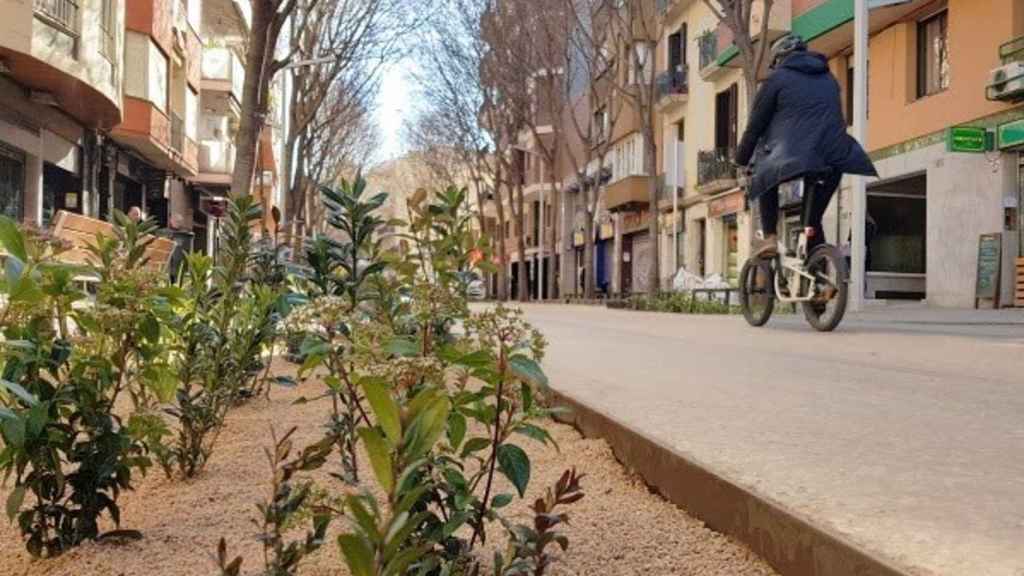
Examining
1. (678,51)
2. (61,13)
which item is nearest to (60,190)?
(61,13)

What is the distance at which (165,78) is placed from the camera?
71.2 ft

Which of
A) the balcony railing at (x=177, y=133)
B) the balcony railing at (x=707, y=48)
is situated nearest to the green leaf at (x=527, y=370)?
→ the balcony railing at (x=177, y=133)

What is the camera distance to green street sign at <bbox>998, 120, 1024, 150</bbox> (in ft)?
50.5

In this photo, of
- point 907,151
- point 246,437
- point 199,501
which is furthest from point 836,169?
point 907,151

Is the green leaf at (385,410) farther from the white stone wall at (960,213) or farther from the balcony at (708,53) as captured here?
the balcony at (708,53)

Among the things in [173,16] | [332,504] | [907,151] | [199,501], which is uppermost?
[173,16]

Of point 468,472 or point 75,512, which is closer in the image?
point 75,512

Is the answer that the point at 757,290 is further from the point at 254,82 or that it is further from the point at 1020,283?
the point at 1020,283

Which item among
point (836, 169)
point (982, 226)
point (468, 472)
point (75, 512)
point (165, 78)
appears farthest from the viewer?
point (165, 78)

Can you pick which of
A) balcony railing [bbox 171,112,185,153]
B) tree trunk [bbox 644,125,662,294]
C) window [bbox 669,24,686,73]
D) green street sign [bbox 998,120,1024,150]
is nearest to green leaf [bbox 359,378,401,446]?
green street sign [bbox 998,120,1024,150]

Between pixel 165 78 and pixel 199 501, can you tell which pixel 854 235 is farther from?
pixel 165 78

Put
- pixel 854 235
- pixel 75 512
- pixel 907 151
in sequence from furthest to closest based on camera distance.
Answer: pixel 907 151 < pixel 854 235 < pixel 75 512

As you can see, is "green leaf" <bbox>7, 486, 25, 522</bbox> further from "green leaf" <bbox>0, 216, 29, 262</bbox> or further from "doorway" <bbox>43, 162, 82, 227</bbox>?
"doorway" <bbox>43, 162, 82, 227</bbox>

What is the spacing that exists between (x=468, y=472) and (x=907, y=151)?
18.7 meters
